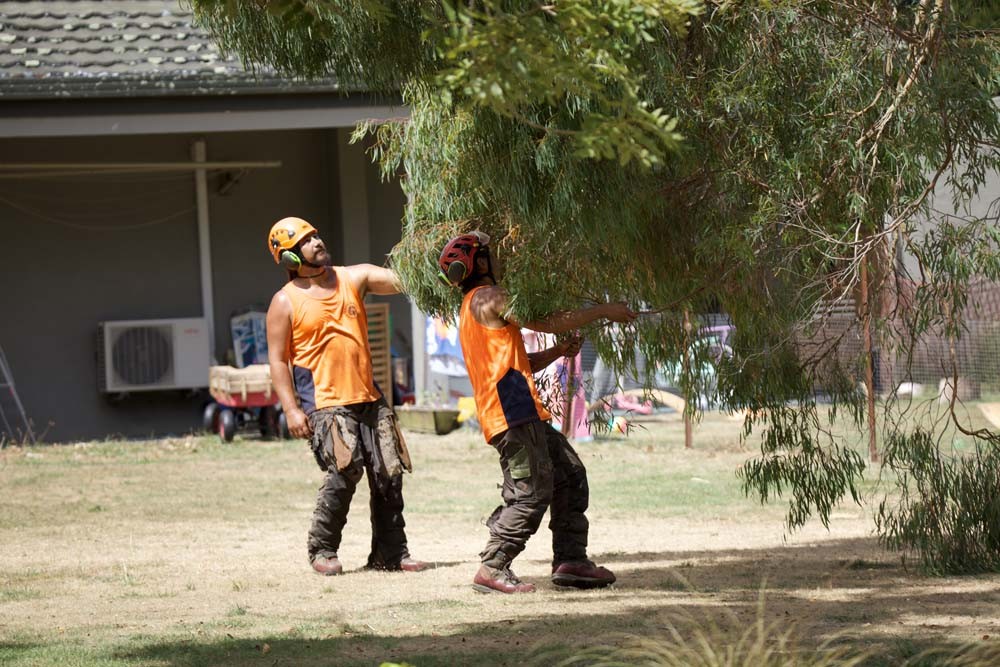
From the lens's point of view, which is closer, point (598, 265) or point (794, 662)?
point (794, 662)

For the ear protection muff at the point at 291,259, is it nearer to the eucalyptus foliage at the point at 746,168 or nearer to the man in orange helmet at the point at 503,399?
the eucalyptus foliage at the point at 746,168

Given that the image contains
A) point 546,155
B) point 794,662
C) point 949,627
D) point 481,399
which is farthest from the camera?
point 481,399

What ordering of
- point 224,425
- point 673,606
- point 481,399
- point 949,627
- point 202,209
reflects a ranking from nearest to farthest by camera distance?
1. point 949,627
2. point 673,606
3. point 481,399
4. point 224,425
5. point 202,209

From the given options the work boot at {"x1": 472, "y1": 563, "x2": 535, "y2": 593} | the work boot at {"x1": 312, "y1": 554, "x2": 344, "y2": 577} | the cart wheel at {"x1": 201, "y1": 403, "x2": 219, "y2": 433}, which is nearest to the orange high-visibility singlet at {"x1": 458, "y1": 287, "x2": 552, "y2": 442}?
the work boot at {"x1": 472, "y1": 563, "x2": 535, "y2": 593}

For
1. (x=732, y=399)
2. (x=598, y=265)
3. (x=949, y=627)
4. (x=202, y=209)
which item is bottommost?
(x=949, y=627)

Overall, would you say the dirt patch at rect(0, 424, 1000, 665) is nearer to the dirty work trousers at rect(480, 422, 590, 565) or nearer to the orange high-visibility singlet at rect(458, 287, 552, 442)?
the dirty work trousers at rect(480, 422, 590, 565)

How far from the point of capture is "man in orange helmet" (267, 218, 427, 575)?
7.93 meters

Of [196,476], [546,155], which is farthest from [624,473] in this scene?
[546,155]

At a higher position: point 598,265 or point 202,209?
point 202,209

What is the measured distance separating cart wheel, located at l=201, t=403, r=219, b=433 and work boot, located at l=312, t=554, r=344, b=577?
8.19 meters

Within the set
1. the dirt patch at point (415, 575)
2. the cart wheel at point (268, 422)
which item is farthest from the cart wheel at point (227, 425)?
the dirt patch at point (415, 575)

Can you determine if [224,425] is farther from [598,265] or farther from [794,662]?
[794,662]

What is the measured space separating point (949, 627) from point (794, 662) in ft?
5.33

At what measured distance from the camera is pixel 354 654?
560cm
